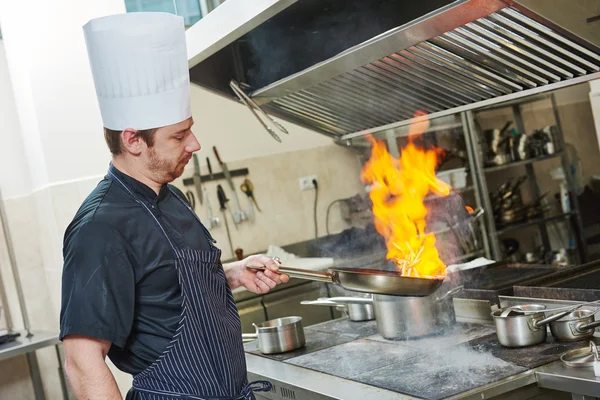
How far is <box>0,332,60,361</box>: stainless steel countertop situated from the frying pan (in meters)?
2.26

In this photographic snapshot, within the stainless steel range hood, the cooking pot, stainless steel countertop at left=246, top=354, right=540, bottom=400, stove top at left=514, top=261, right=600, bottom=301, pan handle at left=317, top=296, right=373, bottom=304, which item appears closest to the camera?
stainless steel countertop at left=246, top=354, right=540, bottom=400

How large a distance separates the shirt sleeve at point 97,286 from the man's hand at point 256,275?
1.67 ft

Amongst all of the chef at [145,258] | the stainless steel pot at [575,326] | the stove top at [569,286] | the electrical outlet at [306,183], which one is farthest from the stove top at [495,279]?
the electrical outlet at [306,183]

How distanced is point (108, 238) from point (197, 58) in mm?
1119

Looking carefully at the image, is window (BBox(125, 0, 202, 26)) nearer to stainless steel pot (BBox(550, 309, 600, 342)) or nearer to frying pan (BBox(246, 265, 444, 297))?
frying pan (BBox(246, 265, 444, 297))

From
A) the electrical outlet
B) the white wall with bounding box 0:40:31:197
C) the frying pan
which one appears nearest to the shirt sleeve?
the frying pan

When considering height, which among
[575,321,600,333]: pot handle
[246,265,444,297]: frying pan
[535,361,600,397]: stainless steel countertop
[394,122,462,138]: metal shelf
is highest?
[394,122,462,138]: metal shelf

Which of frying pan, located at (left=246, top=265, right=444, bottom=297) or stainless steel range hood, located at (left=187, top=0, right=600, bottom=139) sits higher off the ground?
stainless steel range hood, located at (left=187, top=0, right=600, bottom=139)

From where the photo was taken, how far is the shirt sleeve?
152cm

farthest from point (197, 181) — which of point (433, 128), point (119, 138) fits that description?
point (119, 138)

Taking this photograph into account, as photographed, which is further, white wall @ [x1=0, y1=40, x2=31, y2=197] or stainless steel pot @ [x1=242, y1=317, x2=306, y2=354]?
white wall @ [x1=0, y1=40, x2=31, y2=197]

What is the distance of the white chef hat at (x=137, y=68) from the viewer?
5.87 feet

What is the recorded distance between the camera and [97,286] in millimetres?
1539

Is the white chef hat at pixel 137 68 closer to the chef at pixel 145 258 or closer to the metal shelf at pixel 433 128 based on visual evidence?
the chef at pixel 145 258
